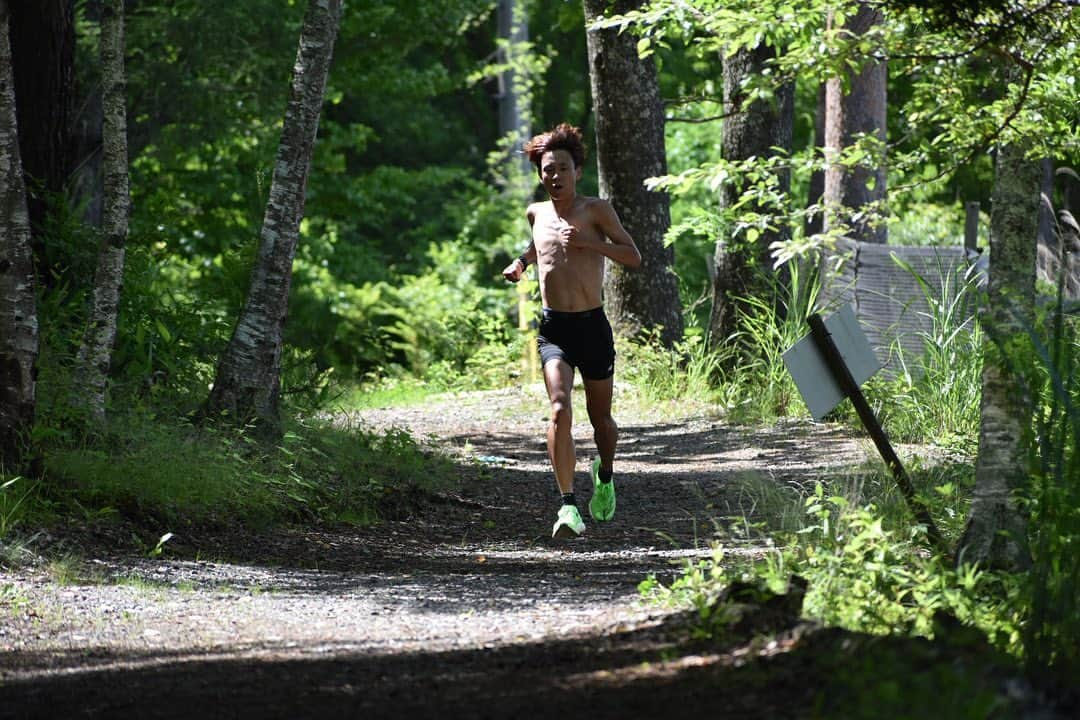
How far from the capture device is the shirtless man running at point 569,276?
8.12 m

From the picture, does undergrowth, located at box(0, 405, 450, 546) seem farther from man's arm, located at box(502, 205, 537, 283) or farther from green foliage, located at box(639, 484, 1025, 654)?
green foliage, located at box(639, 484, 1025, 654)

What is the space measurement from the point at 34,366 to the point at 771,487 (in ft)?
13.0

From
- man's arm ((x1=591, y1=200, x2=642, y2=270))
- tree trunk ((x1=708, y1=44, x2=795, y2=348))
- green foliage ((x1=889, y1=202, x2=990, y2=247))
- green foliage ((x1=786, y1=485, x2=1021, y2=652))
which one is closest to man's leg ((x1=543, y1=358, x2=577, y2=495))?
man's arm ((x1=591, y1=200, x2=642, y2=270))

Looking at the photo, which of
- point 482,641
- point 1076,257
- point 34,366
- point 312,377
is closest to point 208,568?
point 34,366

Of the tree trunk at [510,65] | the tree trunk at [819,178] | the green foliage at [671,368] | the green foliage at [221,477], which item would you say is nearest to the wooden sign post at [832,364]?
the green foliage at [221,477]

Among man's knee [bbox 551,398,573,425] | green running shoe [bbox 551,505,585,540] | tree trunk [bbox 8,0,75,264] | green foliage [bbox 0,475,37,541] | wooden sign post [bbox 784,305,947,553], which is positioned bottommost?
green running shoe [bbox 551,505,585,540]

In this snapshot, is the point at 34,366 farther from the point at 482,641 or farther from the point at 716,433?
the point at 716,433

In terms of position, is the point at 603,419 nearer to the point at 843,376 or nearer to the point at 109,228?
the point at 843,376

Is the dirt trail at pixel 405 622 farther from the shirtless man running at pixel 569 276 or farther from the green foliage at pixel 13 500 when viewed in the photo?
the shirtless man running at pixel 569 276

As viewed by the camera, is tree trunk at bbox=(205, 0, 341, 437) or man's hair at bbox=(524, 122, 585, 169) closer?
man's hair at bbox=(524, 122, 585, 169)

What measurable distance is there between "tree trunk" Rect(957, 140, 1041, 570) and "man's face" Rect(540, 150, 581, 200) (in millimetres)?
2665

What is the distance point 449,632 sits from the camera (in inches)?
216

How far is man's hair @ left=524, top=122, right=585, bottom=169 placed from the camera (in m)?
8.30

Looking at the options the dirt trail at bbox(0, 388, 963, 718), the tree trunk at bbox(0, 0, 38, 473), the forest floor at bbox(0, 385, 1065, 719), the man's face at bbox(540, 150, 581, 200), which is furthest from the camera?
the man's face at bbox(540, 150, 581, 200)
